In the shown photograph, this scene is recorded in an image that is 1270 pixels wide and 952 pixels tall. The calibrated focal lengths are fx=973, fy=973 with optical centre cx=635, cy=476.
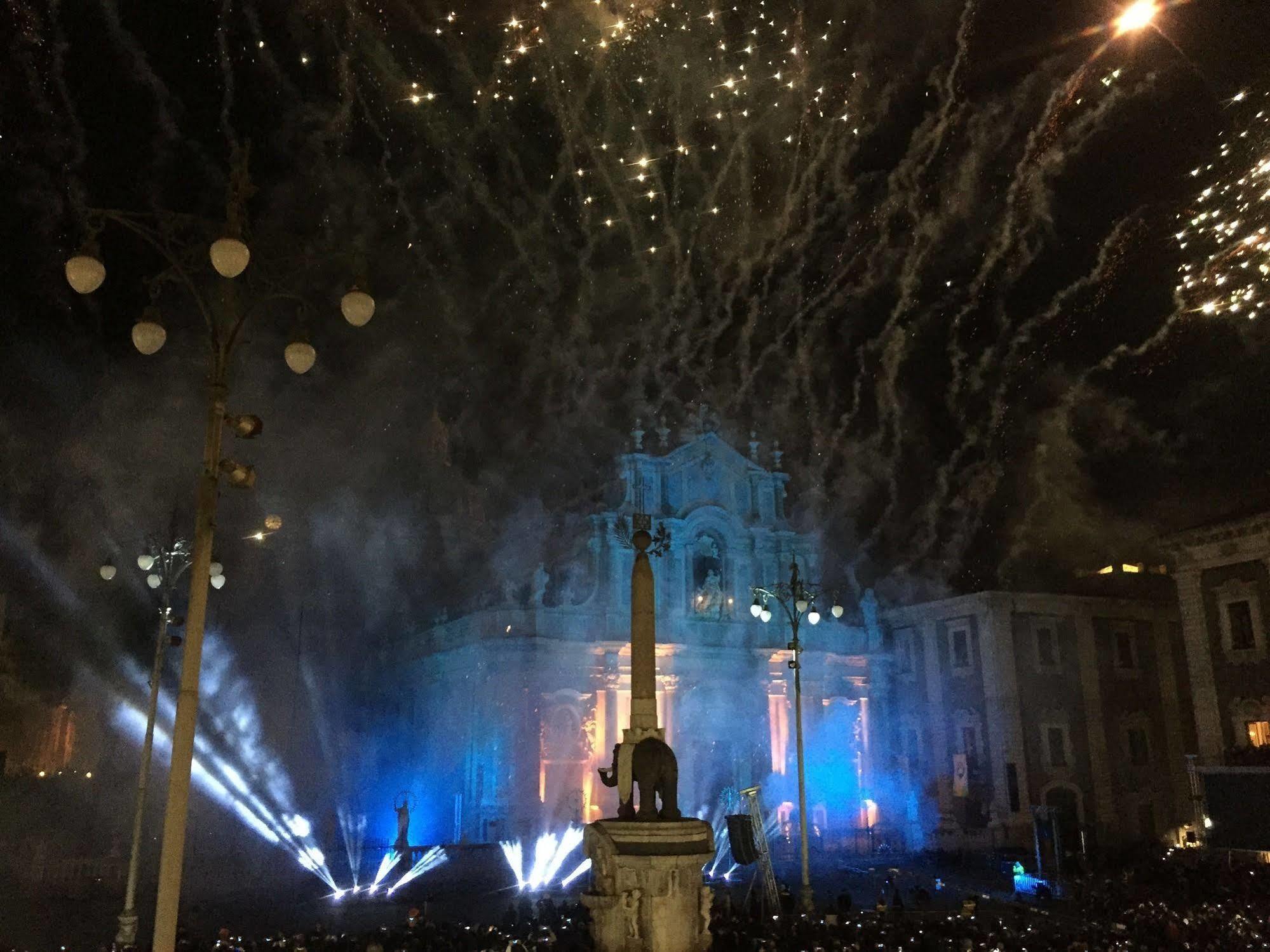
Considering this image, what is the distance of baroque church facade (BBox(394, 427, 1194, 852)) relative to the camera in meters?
36.9

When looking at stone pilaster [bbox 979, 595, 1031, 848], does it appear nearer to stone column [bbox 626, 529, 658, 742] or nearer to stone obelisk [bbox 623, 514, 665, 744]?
stone obelisk [bbox 623, 514, 665, 744]

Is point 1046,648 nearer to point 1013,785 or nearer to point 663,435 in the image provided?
point 1013,785

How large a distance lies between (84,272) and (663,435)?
36.1 meters

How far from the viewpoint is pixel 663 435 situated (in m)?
43.1

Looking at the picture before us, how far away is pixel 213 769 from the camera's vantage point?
117 ft

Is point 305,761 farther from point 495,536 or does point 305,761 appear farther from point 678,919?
point 678,919

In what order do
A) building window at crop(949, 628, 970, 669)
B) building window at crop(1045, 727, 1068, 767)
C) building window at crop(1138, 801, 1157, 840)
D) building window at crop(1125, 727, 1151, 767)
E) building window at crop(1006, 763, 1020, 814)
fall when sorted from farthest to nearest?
building window at crop(949, 628, 970, 669) → building window at crop(1125, 727, 1151, 767) → building window at crop(1138, 801, 1157, 840) → building window at crop(1045, 727, 1068, 767) → building window at crop(1006, 763, 1020, 814)

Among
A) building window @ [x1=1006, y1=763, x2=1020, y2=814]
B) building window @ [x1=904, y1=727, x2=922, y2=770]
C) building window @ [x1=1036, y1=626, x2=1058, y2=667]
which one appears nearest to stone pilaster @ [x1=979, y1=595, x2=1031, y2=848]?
building window @ [x1=1006, y1=763, x2=1020, y2=814]

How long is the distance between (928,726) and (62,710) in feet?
114

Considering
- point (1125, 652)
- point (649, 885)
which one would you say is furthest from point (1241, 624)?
point (649, 885)

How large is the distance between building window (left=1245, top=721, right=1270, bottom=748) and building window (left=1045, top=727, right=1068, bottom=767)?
9.05 m

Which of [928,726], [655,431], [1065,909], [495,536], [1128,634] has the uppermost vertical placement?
[655,431]

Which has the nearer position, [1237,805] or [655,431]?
[1237,805]

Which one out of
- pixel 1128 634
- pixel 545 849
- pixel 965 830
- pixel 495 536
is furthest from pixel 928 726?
pixel 495 536
